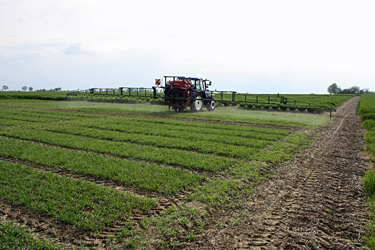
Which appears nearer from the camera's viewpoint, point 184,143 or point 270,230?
point 270,230

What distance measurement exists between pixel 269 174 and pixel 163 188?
2764 mm

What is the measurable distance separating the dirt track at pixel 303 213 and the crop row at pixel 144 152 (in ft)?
5.35

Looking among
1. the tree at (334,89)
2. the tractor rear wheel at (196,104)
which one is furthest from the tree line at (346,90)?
the tractor rear wheel at (196,104)

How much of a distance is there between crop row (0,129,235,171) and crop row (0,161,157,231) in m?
2.27

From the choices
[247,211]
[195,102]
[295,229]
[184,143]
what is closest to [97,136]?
[184,143]

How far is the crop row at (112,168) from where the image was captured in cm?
573

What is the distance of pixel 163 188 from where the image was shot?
549 centimetres

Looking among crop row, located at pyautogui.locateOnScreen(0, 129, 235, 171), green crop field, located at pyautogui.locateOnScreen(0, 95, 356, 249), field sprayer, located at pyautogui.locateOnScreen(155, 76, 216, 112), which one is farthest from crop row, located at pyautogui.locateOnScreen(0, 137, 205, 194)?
field sprayer, located at pyautogui.locateOnScreen(155, 76, 216, 112)

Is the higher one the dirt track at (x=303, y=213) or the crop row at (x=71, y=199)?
the crop row at (x=71, y=199)

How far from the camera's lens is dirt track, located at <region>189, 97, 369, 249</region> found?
383 cm

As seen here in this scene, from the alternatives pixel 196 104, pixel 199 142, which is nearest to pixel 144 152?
pixel 199 142

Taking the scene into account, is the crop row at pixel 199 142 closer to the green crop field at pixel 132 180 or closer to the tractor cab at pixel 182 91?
the green crop field at pixel 132 180

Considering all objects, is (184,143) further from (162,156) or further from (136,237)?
(136,237)

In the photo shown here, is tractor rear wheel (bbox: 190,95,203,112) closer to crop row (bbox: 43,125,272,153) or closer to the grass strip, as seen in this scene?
crop row (bbox: 43,125,272,153)
